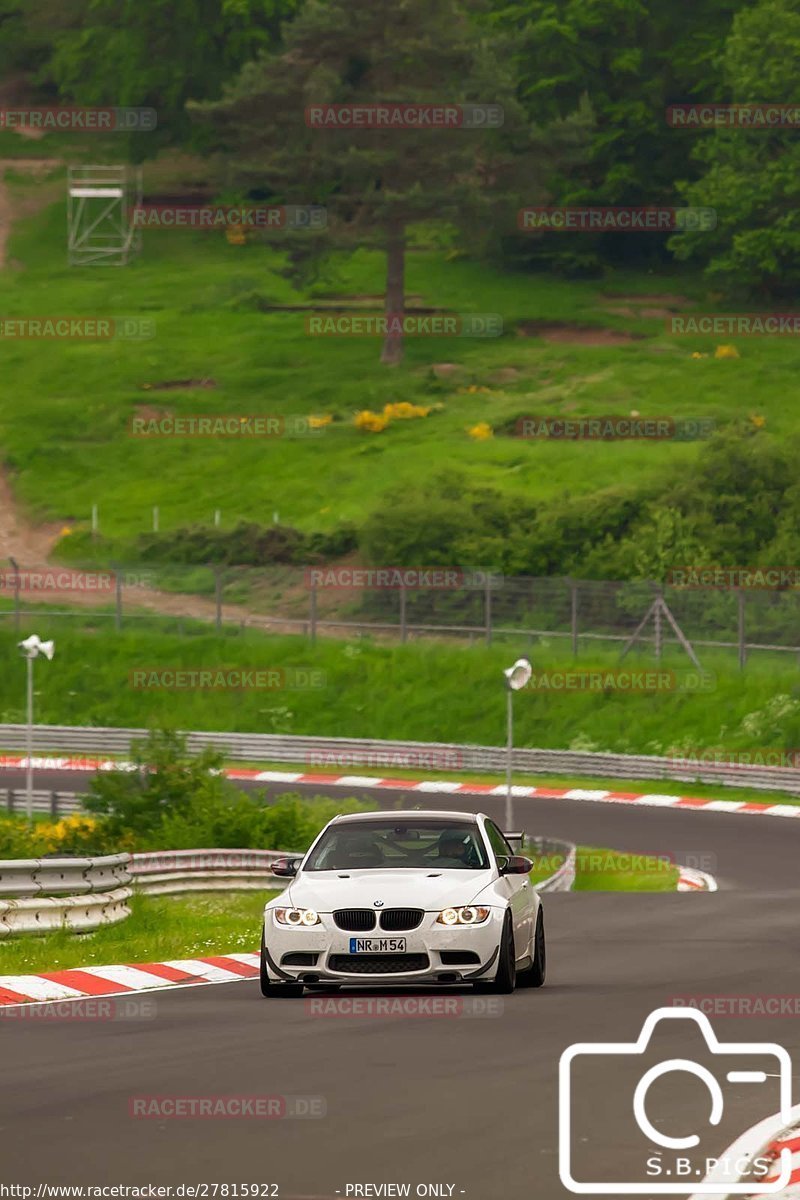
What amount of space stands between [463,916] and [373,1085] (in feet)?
13.4

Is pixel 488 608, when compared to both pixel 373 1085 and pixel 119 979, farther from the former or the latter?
pixel 373 1085

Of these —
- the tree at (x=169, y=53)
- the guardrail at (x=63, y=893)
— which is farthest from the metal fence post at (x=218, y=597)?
the tree at (x=169, y=53)

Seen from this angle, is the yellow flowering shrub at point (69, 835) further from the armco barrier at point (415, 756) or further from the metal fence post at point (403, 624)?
the metal fence post at point (403, 624)

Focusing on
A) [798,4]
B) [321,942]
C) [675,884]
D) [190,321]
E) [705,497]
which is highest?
[798,4]

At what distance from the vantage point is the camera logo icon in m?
9.00

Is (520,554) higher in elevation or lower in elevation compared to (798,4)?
lower

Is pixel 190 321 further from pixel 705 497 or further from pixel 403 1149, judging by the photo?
pixel 403 1149

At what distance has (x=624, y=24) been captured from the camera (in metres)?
106

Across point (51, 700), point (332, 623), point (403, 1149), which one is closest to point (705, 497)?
point (332, 623)

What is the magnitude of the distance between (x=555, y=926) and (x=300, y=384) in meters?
68.0

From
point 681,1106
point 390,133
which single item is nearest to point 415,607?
point 390,133

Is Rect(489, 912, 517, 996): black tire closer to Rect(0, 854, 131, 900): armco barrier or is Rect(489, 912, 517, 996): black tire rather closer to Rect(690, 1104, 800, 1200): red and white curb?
Rect(0, 854, 131, 900): armco barrier

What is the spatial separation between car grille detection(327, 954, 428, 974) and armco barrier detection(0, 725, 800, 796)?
33.9 m

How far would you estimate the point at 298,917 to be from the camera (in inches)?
613
